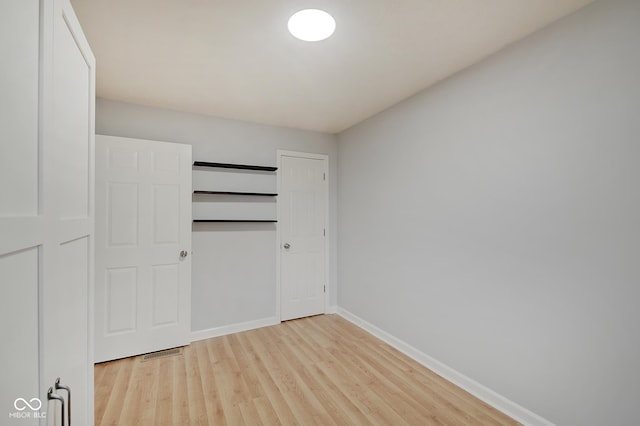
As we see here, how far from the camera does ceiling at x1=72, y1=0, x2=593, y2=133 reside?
158 cm

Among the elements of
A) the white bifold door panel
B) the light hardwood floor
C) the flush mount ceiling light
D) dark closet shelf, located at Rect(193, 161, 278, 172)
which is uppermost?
the flush mount ceiling light

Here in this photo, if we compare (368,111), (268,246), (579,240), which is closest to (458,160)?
(579,240)

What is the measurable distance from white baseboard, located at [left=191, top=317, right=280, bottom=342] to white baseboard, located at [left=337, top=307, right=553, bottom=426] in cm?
123

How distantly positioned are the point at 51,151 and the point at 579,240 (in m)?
2.43

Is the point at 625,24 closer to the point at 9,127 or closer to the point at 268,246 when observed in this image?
the point at 9,127

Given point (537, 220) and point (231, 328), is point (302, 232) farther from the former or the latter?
point (537, 220)

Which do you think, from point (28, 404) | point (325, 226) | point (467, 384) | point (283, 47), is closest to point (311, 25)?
point (283, 47)

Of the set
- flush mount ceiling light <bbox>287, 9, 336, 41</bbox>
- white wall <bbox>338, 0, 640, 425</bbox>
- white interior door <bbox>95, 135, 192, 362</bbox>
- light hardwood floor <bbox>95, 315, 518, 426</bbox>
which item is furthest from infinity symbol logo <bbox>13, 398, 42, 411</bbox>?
white wall <bbox>338, 0, 640, 425</bbox>

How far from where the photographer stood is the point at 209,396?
208cm

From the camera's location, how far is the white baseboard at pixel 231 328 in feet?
9.98

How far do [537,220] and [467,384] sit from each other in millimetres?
1355

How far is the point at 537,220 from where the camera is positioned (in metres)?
1.76

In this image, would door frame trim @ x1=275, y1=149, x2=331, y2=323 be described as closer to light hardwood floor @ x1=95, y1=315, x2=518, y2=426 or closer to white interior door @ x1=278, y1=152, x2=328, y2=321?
white interior door @ x1=278, y1=152, x2=328, y2=321

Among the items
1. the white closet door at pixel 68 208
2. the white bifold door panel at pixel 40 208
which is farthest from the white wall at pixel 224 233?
the white bifold door panel at pixel 40 208
